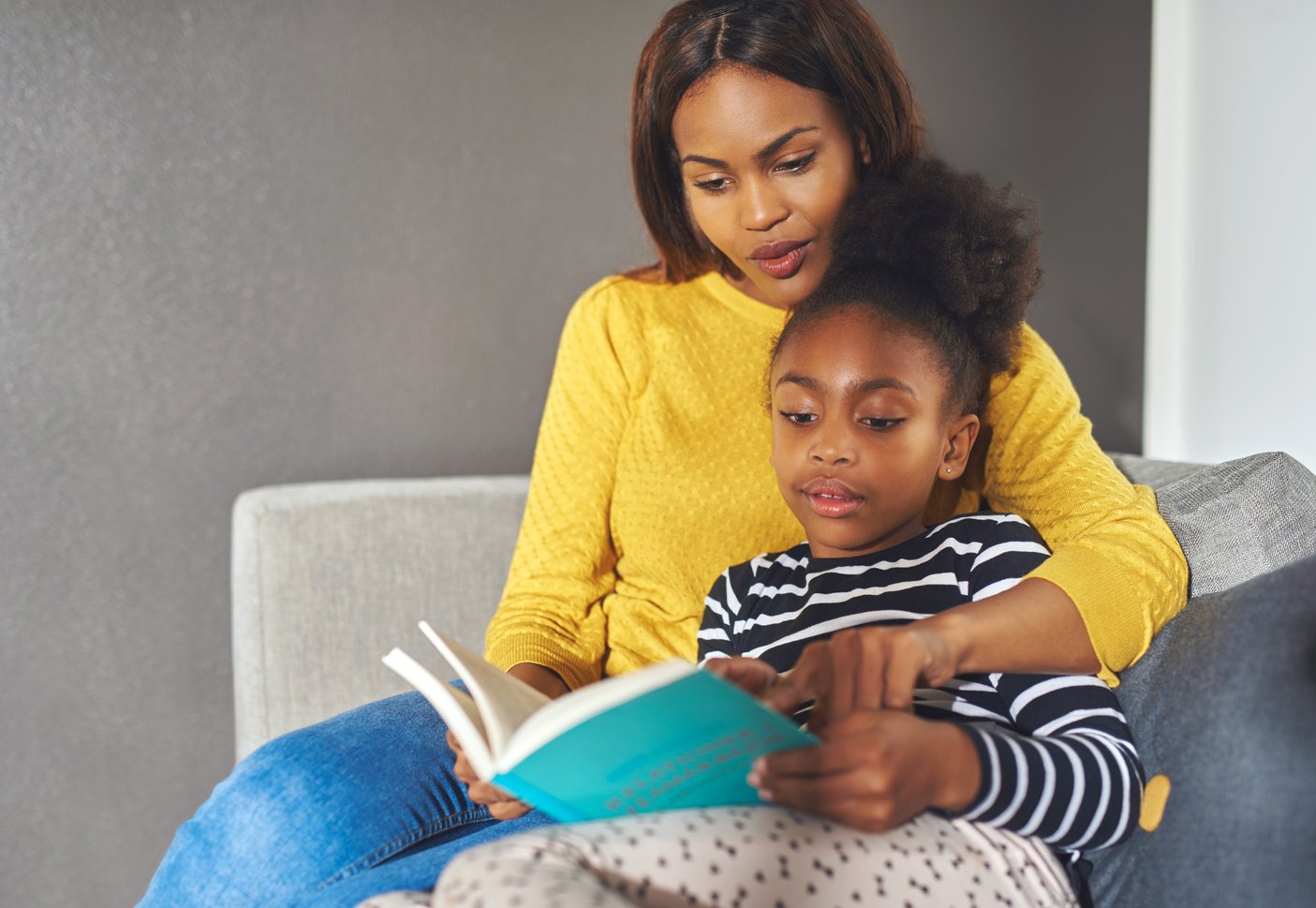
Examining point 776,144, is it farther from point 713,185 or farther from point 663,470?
point 663,470

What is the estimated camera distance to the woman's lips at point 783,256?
1.25 meters

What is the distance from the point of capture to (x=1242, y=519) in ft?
3.65

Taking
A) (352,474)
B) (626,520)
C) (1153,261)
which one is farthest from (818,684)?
(1153,261)

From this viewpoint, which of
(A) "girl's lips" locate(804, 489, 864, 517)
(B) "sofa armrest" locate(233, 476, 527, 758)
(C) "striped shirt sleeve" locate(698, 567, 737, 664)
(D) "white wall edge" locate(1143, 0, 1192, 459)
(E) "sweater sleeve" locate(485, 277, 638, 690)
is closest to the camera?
(A) "girl's lips" locate(804, 489, 864, 517)

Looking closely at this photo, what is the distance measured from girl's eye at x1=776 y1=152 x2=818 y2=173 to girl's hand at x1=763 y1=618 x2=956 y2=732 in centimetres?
59

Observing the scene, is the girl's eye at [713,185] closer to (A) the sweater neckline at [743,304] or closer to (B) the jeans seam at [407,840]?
(A) the sweater neckline at [743,304]

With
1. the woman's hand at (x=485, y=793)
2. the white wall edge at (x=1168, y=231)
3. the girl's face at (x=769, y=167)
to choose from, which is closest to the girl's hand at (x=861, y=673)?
the woman's hand at (x=485, y=793)

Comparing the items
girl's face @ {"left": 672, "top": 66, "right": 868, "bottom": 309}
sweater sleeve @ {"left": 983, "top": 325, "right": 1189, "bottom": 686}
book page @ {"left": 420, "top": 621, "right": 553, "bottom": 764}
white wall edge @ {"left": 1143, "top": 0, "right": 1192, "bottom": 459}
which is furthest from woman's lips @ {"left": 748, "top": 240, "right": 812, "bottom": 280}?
white wall edge @ {"left": 1143, "top": 0, "right": 1192, "bottom": 459}

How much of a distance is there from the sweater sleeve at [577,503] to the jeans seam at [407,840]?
0.23 metres

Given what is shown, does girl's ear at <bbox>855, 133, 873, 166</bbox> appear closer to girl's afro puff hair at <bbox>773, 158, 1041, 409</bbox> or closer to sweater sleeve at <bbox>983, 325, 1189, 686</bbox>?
girl's afro puff hair at <bbox>773, 158, 1041, 409</bbox>

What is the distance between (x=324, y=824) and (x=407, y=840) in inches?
3.0

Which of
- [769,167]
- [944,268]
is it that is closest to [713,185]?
[769,167]

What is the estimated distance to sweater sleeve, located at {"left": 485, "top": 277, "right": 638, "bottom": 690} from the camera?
1.31m

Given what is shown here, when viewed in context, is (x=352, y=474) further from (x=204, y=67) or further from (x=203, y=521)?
(x=204, y=67)
